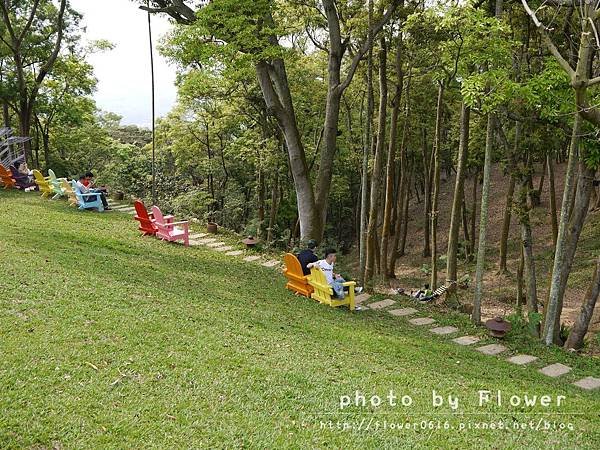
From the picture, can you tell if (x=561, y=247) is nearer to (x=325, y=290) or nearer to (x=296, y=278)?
(x=325, y=290)

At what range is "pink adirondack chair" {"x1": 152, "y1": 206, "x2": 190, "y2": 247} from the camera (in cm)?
1175

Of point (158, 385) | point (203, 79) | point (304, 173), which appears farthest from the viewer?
point (304, 173)

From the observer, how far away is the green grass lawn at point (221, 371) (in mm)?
4047

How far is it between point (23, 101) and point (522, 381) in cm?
1938

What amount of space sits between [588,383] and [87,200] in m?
12.4

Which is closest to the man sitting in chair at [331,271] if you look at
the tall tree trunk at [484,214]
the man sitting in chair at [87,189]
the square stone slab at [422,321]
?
the square stone slab at [422,321]

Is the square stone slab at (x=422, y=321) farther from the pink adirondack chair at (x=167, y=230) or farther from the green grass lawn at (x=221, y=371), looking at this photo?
the pink adirondack chair at (x=167, y=230)

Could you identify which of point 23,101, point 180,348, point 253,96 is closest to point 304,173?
point 253,96

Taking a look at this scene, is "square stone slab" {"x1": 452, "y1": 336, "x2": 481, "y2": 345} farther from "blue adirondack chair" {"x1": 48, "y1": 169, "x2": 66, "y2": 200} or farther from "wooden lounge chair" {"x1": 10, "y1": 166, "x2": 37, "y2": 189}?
"wooden lounge chair" {"x1": 10, "y1": 166, "x2": 37, "y2": 189}

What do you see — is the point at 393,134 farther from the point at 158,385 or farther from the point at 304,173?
the point at 158,385

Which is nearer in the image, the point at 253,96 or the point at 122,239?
the point at 122,239

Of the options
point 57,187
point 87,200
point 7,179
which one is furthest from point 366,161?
point 7,179

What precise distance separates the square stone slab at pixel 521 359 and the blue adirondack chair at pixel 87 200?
11.1 m

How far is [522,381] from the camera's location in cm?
636
